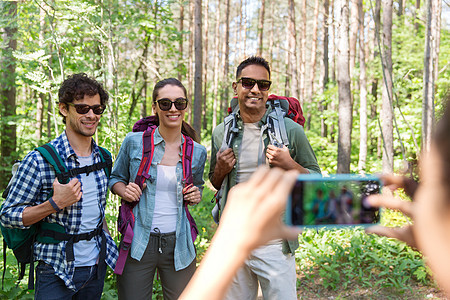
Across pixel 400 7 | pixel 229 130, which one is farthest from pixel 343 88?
pixel 400 7

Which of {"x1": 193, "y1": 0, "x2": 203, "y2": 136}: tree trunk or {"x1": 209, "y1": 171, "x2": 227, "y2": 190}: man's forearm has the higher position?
{"x1": 193, "y1": 0, "x2": 203, "y2": 136}: tree trunk

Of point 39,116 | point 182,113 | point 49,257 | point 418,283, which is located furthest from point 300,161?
point 39,116

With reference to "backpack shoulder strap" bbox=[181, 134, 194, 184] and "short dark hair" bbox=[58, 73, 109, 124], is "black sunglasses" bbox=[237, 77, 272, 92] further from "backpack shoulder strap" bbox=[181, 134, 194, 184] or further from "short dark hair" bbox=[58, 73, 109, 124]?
"short dark hair" bbox=[58, 73, 109, 124]

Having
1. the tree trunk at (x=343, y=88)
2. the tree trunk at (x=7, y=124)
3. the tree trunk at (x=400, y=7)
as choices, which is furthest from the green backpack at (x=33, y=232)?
the tree trunk at (x=400, y=7)

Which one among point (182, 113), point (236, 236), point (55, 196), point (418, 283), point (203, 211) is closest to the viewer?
point (236, 236)

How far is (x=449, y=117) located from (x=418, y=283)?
17.7ft

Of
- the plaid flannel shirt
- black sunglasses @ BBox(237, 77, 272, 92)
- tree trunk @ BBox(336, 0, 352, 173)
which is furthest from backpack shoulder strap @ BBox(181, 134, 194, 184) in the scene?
tree trunk @ BBox(336, 0, 352, 173)

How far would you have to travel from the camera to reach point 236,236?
831 millimetres

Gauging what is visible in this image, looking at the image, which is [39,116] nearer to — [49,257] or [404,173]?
[49,257]

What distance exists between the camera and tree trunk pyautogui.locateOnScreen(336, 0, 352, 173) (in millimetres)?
8516

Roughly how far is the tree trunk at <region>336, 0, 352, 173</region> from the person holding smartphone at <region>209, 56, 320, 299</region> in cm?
606

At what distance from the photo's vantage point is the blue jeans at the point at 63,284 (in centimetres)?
244

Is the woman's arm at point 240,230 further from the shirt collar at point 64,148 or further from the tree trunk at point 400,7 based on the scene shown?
the tree trunk at point 400,7

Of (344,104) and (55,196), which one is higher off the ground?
(344,104)
